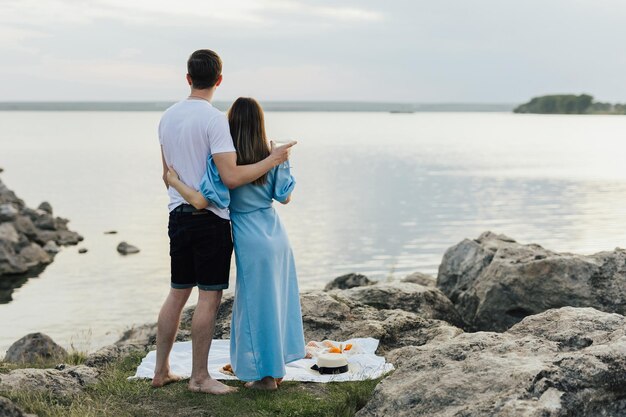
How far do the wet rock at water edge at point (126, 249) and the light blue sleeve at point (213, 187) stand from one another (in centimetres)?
2121

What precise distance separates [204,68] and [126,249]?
21628 millimetres

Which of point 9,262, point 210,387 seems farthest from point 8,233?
point 210,387

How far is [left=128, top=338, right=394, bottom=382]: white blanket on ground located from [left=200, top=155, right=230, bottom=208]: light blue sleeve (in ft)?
5.77

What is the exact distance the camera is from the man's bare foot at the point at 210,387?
23.7 feet

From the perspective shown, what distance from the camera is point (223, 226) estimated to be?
7082 mm

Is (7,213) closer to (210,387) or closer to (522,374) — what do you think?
(210,387)

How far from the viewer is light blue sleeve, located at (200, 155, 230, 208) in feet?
22.6

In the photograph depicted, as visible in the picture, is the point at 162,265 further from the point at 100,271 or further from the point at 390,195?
the point at 390,195

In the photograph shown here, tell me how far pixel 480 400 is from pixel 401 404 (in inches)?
26.5

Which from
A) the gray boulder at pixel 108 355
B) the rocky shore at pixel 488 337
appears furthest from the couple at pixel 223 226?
the gray boulder at pixel 108 355

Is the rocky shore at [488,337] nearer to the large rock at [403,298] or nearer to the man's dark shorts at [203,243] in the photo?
the large rock at [403,298]

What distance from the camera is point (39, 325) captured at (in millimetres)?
18391

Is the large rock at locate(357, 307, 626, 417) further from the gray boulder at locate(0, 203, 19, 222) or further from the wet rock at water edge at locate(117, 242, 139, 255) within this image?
the gray boulder at locate(0, 203, 19, 222)

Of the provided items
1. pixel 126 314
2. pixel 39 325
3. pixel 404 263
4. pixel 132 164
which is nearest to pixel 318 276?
pixel 404 263
